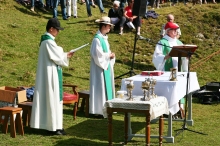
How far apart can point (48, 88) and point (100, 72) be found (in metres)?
1.94

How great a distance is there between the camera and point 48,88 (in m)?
9.20

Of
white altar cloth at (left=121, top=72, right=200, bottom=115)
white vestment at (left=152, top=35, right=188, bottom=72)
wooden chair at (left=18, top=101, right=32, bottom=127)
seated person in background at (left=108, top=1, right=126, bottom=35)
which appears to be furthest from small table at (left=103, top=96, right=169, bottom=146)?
seated person in background at (left=108, top=1, right=126, bottom=35)

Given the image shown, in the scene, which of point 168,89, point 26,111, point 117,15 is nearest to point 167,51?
point 168,89

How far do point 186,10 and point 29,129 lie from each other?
13365 millimetres

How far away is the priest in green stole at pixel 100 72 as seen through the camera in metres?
10.7

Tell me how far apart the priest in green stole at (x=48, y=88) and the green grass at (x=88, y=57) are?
28 cm

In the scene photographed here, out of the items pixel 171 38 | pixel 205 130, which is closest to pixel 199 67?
pixel 171 38

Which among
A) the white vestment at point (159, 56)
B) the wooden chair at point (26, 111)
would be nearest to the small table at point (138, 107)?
the wooden chair at point (26, 111)

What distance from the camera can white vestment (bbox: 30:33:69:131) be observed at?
9.19 m

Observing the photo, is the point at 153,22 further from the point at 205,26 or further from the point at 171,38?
the point at 171,38

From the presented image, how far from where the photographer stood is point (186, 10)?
853 inches

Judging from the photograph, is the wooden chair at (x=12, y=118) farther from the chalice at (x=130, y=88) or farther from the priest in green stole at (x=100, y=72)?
the chalice at (x=130, y=88)

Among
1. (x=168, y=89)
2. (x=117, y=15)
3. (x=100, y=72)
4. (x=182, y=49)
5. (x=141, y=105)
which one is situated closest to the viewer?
(x=141, y=105)

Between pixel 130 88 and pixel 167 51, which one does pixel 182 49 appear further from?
pixel 130 88
